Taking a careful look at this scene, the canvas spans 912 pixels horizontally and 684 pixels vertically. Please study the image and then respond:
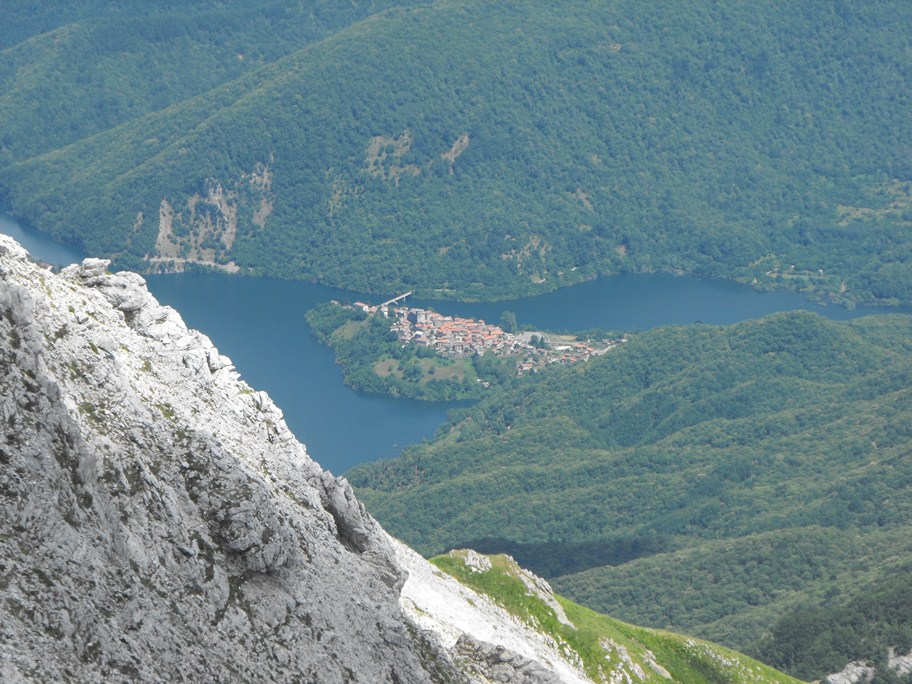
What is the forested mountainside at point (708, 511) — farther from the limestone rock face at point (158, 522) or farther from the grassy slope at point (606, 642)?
the limestone rock face at point (158, 522)

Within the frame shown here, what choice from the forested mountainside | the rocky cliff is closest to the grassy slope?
the rocky cliff

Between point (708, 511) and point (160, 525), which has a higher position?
point (708, 511)

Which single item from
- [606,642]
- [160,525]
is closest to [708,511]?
[606,642]

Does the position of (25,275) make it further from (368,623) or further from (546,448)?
(546,448)

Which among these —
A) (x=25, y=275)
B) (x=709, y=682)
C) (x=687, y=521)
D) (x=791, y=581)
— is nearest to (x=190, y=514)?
(x=25, y=275)

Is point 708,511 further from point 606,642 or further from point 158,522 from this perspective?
point 158,522

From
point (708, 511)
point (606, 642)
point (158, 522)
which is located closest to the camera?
point (158, 522)

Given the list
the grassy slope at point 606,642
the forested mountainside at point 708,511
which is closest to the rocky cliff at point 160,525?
the grassy slope at point 606,642
